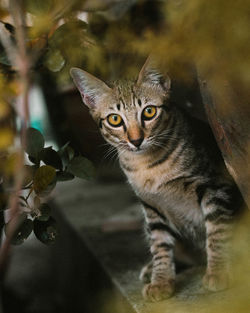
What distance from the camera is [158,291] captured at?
1729mm

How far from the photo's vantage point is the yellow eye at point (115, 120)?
1.78m

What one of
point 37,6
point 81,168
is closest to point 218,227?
point 81,168

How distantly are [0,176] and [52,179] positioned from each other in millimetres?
270

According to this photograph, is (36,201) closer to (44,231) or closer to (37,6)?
(44,231)

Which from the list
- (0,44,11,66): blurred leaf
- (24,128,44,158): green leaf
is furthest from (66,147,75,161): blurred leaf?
(0,44,11,66): blurred leaf

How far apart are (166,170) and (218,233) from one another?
1.02ft

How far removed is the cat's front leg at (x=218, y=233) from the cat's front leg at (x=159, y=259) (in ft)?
0.52

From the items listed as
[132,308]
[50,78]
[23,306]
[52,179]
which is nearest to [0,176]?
[52,179]

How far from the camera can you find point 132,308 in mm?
1755

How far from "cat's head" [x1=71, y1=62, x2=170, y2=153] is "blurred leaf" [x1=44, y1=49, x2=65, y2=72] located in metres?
0.07

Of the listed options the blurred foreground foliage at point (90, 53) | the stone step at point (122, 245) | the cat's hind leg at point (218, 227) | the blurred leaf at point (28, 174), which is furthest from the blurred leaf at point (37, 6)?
the stone step at point (122, 245)

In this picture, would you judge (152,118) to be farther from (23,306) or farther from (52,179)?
(23,306)

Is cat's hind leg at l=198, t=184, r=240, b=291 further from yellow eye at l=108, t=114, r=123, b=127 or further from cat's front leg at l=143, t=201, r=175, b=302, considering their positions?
yellow eye at l=108, t=114, r=123, b=127

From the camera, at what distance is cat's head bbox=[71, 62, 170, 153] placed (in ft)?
5.70
